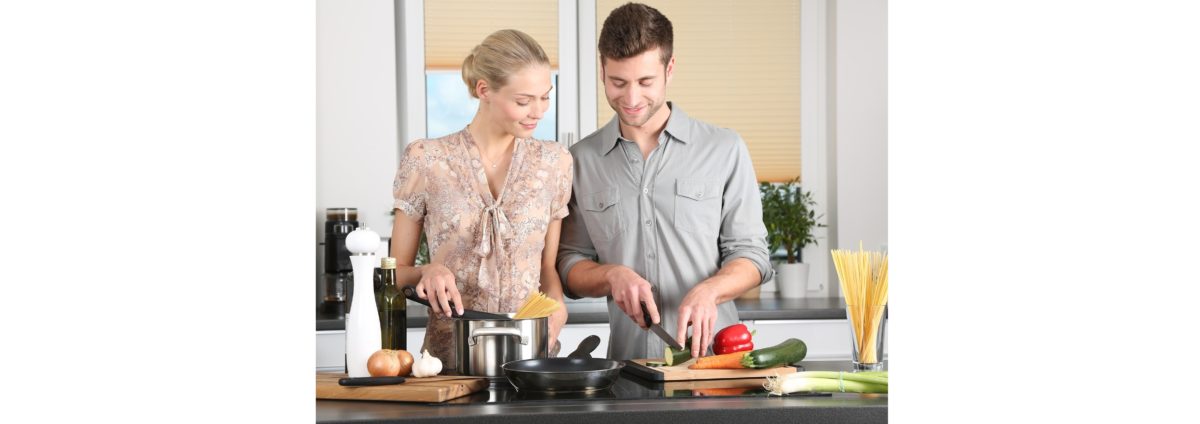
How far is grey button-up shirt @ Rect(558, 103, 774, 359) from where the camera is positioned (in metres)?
2.21

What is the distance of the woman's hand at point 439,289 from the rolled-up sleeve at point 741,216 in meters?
0.69

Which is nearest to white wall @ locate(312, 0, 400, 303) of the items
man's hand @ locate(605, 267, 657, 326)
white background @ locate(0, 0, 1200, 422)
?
man's hand @ locate(605, 267, 657, 326)

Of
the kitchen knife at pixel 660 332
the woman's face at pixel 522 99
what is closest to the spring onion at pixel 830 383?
the kitchen knife at pixel 660 332

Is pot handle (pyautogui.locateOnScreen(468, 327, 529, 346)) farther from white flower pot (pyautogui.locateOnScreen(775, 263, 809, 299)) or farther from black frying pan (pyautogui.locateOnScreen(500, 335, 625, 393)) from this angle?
white flower pot (pyautogui.locateOnScreen(775, 263, 809, 299))

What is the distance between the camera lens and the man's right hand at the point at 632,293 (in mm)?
1952

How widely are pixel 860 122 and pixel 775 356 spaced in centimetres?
258

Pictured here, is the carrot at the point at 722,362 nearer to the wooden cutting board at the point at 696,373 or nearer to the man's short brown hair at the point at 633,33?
the wooden cutting board at the point at 696,373

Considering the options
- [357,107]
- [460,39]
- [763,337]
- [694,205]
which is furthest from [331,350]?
[694,205]

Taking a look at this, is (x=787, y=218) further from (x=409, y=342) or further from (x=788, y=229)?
(x=409, y=342)
